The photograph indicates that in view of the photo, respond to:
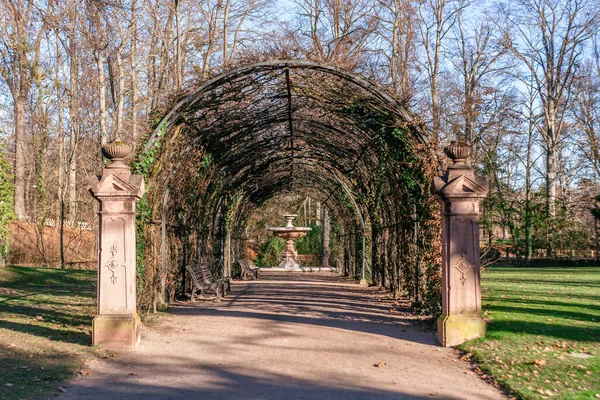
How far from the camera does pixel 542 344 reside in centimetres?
845

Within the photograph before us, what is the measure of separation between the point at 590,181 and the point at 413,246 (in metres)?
23.5

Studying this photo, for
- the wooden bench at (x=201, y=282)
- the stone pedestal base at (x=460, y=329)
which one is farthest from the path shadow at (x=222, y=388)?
the wooden bench at (x=201, y=282)

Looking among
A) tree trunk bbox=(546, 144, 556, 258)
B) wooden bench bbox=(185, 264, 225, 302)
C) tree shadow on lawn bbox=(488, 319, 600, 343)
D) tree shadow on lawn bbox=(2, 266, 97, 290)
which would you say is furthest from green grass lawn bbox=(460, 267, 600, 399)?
tree trunk bbox=(546, 144, 556, 258)

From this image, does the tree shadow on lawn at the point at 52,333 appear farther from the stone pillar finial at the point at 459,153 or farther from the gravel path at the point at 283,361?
the stone pillar finial at the point at 459,153

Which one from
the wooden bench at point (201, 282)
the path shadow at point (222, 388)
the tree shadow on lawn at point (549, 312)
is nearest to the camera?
the path shadow at point (222, 388)

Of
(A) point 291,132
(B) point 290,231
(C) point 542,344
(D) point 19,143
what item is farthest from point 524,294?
(D) point 19,143

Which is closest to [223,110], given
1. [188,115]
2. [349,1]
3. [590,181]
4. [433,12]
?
[188,115]

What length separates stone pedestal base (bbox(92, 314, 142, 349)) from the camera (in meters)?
8.30

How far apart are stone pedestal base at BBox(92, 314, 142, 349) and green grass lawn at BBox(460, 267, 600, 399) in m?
4.36

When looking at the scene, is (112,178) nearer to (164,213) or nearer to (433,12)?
(164,213)

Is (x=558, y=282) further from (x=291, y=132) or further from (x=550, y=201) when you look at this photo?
(x=550, y=201)

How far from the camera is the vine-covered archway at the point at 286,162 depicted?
10.2 meters

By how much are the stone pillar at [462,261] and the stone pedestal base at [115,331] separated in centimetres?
419

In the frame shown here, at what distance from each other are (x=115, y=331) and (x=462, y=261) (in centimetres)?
474
